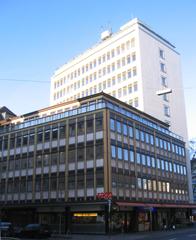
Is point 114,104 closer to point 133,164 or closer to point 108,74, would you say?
point 133,164

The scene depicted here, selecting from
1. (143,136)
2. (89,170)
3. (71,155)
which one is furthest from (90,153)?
(143,136)

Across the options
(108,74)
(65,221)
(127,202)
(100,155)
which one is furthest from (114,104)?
(108,74)

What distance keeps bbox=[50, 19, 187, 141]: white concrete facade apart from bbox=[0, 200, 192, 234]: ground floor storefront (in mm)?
21354

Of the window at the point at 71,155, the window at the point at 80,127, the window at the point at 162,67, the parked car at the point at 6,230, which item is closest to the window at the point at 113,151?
the window at the point at 80,127

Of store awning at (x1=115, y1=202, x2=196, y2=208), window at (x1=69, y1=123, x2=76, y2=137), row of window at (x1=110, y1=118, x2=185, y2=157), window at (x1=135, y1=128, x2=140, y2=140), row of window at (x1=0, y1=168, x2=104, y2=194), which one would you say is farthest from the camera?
window at (x1=135, y1=128, x2=140, y2=140)

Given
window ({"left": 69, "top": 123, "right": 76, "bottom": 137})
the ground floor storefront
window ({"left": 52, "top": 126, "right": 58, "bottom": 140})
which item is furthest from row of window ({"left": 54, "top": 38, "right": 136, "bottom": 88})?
the ground floor storefront

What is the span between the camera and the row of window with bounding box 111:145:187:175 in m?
46.9

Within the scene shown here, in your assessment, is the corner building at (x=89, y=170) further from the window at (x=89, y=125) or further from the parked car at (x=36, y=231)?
the parked car at (x=36, y=231)

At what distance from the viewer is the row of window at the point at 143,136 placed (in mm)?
48069

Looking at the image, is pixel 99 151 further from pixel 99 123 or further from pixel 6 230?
pixel 6 230

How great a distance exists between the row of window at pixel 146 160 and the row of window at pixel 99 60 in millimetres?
22712

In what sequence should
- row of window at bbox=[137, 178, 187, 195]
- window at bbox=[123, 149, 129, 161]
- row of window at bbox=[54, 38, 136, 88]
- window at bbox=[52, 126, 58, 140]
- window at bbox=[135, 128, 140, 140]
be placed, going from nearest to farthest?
window at bbox=[123, 149, 129, 161] < row of window at bbox=[137, 178, 187, 195] < window at bbox=[52, 126, 58, 140] < window at bbox=[135, 128, 140, 140] < row of window at bbox=[54, 38, 136, 88]

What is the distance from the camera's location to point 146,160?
175 feet

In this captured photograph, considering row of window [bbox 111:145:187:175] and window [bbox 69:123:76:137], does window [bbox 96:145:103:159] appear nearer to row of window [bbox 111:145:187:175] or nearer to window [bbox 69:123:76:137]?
row of window [bbox 111:145:187:175]
